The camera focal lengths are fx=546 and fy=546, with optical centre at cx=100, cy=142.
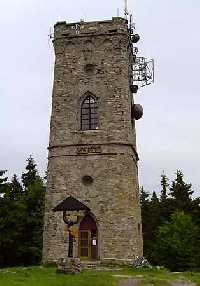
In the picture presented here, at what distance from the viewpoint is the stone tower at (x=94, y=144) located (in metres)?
26.4

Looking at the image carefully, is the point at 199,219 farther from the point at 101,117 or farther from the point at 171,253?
the point at 101,117

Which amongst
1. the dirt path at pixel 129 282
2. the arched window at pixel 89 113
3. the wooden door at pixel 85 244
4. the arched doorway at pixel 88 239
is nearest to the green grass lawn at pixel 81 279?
the dirt path at pixel 129 282

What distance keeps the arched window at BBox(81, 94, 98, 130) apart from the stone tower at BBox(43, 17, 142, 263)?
51 mm

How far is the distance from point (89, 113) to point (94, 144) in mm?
1921

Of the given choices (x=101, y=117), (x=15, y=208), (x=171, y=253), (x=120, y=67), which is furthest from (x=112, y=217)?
(x=171, y=253)

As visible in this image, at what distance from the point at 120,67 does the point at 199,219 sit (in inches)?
914

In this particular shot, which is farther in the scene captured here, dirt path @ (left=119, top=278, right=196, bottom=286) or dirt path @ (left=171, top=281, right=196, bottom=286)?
dirt path @ (left=171, top=281, right=196, bottom=286)

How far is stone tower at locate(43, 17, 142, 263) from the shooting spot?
26.4 m

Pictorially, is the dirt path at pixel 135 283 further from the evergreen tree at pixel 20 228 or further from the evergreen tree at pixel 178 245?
the evergreen tree at pixel 178 245

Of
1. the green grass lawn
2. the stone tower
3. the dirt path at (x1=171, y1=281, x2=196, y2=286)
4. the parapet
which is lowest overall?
the dirt path at (x1=171, y1=281, x2=196, y2=286)

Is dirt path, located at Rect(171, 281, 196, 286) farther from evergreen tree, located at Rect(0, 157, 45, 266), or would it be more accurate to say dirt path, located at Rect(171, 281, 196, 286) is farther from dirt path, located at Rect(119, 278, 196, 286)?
evergreen tree, located at Rect(0, 157, 45, 266)

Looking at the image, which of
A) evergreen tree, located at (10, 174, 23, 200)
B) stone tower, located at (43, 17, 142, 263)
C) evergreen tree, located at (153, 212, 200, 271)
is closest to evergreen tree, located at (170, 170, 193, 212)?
evergreen tree, located at (153, 212, 200, 271)

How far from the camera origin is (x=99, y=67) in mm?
28500

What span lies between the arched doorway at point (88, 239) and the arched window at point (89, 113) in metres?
4.70
